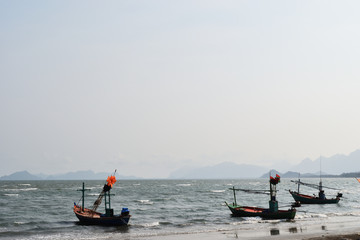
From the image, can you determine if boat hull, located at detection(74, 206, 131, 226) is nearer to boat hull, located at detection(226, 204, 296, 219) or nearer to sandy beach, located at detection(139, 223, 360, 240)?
sandy beach, located at detection(139, 223, 360, 240)

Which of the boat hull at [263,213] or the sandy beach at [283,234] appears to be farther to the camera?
the boat hull at [263,213]

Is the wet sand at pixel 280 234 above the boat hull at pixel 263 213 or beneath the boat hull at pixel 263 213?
beneath

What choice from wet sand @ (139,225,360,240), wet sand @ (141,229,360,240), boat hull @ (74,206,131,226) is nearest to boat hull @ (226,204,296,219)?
wet sand @ (139,225,360,240)

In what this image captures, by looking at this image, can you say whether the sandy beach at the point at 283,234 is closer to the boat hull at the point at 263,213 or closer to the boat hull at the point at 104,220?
the boat hull at the point at 263,213

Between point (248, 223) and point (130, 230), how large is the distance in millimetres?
12115

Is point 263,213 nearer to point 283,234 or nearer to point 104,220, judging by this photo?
point 283,234

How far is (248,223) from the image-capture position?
132ft

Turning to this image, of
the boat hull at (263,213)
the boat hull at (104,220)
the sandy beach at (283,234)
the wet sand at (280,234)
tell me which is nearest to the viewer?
the wet sand at (280,234)

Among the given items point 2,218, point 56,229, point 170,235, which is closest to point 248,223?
point 170,235

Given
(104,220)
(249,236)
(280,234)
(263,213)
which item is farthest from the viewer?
(263,213)

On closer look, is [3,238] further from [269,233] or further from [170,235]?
[269,233]

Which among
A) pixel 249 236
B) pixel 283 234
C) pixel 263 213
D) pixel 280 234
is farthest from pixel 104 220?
pixel 263 213

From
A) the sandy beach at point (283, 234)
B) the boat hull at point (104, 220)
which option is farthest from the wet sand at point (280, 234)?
the boat hull at point (104, 220)

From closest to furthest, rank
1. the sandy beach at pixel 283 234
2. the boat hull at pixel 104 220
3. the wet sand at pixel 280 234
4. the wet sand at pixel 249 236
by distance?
the wet sand at pixel 249 236 → the wet sand at pixel 280 234 → the sandy beach at pixel 283 234 → the boat hull at pixel 104 220
